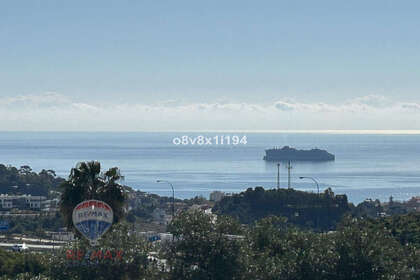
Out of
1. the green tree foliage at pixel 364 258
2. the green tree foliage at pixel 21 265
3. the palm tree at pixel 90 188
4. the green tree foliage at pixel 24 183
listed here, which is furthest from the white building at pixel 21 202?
the green tree foliage at pixel 364 258

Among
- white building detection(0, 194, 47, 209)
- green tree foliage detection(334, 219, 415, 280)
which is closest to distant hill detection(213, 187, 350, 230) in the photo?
white building detection(0, 194, 47, 209)

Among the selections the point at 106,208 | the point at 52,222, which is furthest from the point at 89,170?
the point at 52,222

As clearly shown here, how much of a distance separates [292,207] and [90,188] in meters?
85.4

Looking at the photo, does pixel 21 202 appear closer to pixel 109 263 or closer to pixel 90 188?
pixel 90 188

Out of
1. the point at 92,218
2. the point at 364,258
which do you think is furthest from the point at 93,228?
the point at 364,258

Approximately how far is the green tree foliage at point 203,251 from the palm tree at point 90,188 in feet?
12.1

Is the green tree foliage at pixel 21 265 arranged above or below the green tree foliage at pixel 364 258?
below

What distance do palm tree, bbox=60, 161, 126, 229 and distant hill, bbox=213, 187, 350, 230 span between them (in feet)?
260

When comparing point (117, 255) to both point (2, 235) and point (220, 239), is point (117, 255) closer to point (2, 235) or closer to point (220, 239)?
point (220, 239)

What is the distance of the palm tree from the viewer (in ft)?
153

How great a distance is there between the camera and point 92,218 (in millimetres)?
43500

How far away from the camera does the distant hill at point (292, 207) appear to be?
128m

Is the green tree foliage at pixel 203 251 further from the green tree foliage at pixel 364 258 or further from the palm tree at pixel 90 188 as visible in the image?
the green tree foliage at pixel 364 258

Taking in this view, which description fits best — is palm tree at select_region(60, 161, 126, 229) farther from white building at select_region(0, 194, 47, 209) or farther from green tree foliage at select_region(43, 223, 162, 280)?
white building at select_region(0, 194, 47, 209)
